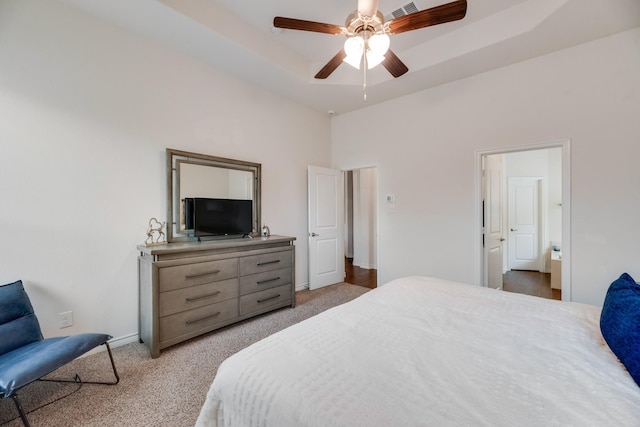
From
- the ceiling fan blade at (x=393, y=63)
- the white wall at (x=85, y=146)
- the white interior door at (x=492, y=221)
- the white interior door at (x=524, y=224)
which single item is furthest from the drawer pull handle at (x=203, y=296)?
the white interior door at (x=524, y=224)

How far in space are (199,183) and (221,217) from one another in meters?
0.46

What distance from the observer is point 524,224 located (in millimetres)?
5555

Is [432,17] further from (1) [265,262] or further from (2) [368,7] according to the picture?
(1) [265,262]

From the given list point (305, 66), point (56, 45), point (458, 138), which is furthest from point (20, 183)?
point (458, 138)

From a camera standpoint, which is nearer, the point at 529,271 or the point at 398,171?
the point at 398,171

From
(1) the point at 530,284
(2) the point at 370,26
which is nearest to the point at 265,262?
(2) the point at 370,26

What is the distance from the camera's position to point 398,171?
13.2ft

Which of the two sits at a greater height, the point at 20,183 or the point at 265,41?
the point at 265,41

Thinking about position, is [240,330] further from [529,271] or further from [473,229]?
[529,271]

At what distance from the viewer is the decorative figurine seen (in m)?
2.66

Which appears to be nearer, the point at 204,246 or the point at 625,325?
the point at 625,325

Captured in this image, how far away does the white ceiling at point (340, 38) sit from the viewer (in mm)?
2342

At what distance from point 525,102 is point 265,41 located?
305cm

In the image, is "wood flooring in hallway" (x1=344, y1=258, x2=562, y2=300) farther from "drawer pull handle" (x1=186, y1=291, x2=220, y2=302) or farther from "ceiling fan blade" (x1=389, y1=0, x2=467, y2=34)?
"ceiling fan blade" (x1=389, y1=0, x2=467, y2=34)
